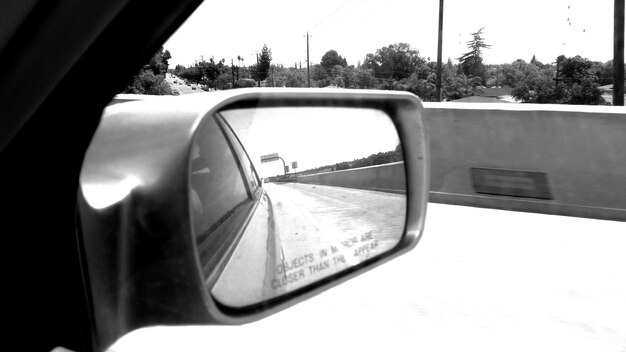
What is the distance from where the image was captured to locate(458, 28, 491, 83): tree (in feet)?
113

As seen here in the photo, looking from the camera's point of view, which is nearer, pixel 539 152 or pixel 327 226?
pixel 327 226

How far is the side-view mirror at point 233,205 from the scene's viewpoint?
1.17 meters

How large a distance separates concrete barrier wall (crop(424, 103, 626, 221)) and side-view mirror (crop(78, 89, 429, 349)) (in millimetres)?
7340

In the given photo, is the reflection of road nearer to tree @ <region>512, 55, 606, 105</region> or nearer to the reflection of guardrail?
the reflection of guardrail

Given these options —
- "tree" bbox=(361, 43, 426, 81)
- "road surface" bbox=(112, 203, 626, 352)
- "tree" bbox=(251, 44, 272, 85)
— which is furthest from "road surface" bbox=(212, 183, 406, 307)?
"tree" bbox=(361, 43, 426, 81)

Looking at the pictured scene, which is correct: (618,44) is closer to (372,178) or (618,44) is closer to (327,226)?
(372,178)

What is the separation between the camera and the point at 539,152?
9.70 metres

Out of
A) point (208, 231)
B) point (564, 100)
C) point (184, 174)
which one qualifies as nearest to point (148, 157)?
point (184, 174)

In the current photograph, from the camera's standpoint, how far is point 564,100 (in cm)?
4688

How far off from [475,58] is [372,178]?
1399 inches

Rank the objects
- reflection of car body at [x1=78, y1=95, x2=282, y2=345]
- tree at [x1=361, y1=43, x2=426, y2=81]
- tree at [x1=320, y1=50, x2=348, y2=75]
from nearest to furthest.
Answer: reflection of car body at [x1=78, y1=95, x2=282, y2=345] → tree at [x1=320, y1=50, x2=348, y2=75] → tree at [x1=361, y1=43, x2=426, y2=81]

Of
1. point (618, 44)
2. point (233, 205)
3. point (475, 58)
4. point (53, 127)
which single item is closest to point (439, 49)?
point (475, 58)

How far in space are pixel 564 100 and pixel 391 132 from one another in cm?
4801

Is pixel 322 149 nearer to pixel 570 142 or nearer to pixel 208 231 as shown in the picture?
pixel 208 231
